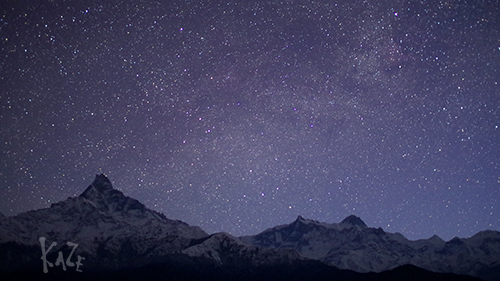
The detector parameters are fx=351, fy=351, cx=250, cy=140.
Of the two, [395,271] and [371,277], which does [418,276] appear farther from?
[371,277]

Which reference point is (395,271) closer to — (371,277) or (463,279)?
(371,277)

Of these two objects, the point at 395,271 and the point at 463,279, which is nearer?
the point at 463,279

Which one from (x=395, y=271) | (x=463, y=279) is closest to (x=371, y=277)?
(x=395, y=271)

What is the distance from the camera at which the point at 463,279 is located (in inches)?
7072

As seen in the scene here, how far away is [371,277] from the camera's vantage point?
194750mm

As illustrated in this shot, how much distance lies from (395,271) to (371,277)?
47.7 ft

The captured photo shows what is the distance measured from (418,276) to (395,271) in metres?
11.9

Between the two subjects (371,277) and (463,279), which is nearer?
(463,279)

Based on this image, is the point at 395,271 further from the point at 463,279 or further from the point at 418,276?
the point at 463,279

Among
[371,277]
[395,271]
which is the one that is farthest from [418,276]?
[371,277]

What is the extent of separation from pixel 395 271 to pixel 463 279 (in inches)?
1286

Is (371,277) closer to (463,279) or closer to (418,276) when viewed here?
(418,276)

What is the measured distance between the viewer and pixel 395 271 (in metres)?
197

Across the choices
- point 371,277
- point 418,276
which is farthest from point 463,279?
point 371,277
